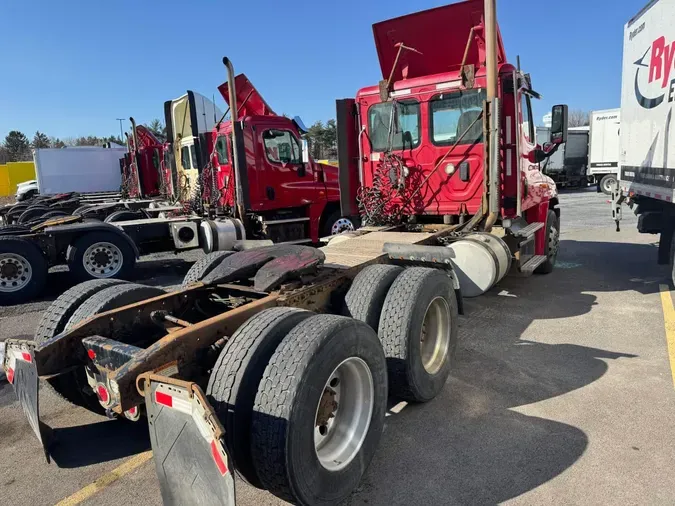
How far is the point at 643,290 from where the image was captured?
694 cm

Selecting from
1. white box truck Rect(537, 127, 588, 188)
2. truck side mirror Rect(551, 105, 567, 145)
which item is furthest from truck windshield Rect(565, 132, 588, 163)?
truck side mirror Rect(551, 105, 567, 145)

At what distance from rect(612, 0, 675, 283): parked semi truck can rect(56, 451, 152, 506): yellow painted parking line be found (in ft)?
20.8

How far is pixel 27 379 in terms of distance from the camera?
8.95 ft

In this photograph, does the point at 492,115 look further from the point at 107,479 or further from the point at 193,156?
the point at 193,156

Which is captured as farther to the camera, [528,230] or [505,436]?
[528,230]

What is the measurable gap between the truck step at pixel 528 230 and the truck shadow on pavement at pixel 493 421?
0.91 metres

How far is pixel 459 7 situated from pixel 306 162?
4.79m

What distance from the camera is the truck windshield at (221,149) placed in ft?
33.3

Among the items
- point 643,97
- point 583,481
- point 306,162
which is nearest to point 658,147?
point 643,97

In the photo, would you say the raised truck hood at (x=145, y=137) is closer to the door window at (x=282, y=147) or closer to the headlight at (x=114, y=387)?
the door window at (x=282, y=147)

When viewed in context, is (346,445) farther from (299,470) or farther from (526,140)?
(526,140)

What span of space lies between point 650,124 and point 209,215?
7.94m

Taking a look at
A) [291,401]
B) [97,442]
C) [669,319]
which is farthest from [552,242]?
[97,442]

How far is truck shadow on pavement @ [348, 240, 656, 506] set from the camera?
2.83 m
